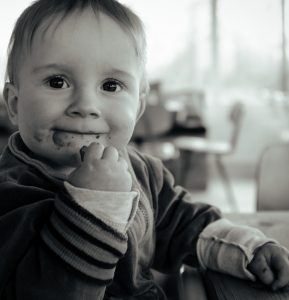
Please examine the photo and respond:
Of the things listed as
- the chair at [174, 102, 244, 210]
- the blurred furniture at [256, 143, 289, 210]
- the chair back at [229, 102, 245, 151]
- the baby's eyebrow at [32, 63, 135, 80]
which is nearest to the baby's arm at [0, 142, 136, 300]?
the baby's eyebrow at [32, 63, 135, 80]

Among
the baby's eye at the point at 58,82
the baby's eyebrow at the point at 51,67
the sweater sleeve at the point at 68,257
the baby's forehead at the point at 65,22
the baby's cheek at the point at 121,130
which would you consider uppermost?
the baby's forehead at the point at 65,22

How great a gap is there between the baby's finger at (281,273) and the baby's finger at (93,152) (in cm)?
23

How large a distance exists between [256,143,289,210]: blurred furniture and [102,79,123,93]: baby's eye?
0.57m

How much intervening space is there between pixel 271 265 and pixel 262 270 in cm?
2

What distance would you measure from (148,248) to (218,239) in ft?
0.31

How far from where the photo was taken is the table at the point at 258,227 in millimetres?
539

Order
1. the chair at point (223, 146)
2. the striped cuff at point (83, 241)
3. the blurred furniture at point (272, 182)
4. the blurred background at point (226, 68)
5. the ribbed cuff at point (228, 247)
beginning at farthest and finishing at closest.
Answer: the blurred background at point (226, 68)
the chair at point (223, 146)
the blurred furniture at point (272, 182)
the ribbed cuff at point (228, 247)
the striped cuff at point (83, 241)

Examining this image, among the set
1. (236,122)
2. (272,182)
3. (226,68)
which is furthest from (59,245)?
(226,68)

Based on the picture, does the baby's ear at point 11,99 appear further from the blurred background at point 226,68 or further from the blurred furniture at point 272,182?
the blurred background at point 226,68

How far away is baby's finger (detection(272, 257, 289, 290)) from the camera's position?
487mm

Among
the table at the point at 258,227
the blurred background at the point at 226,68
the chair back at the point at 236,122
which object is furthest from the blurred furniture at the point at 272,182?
the blurred background at the point at 226,68

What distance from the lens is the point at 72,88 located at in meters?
0.48

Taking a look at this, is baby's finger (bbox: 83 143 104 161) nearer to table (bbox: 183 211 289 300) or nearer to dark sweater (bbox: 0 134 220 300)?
dark sweater (bbox: 0 134 220 300)

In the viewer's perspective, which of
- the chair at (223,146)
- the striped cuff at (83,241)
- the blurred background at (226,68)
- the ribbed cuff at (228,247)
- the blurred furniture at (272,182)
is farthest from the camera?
the blurred background at (226,68)
